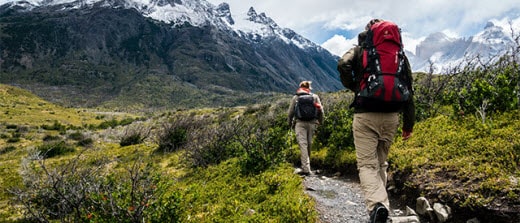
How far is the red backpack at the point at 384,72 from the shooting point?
3.80 m

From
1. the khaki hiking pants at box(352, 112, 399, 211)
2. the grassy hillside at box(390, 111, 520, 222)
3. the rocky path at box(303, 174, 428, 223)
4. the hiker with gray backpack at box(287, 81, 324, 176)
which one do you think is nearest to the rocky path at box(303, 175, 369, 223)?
the rocky path at box(303, 174, 428, 223)

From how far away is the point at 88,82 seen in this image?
A: 185375mm

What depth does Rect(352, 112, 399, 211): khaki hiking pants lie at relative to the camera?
3982mm

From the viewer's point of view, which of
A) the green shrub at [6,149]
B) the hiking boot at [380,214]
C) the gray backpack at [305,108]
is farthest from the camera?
the green shrub at [6,149]

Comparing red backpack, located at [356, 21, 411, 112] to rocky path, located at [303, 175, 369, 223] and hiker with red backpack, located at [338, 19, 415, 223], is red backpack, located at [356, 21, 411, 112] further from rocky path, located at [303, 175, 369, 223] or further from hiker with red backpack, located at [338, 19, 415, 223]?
rocky path, located at [303, 175, 369, 223]

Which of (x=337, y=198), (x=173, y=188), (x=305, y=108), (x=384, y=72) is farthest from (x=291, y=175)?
(x=384, y=72)

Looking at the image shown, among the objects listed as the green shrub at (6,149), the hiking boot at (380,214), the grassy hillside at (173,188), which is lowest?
the green shrub at (6,149)

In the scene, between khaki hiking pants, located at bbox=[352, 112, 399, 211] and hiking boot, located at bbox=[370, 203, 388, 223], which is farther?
khaki hiking pants, located at bbox=[352, 112, 399, 211]

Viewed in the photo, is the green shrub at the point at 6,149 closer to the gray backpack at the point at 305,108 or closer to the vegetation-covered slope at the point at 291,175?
the vegetation-covered slope at the point at 291,175

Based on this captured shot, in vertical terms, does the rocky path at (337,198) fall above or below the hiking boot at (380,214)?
below

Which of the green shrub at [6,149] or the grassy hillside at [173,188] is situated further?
the green shrub at [6,149]

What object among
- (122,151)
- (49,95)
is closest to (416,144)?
(122,151)

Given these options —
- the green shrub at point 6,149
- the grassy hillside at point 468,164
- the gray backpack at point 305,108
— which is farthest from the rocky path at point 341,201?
the green shrub at point 6,149

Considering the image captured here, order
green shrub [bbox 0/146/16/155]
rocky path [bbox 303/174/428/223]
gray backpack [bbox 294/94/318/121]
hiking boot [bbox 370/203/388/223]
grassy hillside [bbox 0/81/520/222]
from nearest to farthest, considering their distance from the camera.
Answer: hiking boot [bbox 370/203/388/223] → grassy hillside [bbox 0/81/520/222] → rocky path [bbox 303/174/428/223] → gray backpack [bbox 294/94/318/121] → green shrub [bbox 0/146/16/155]
